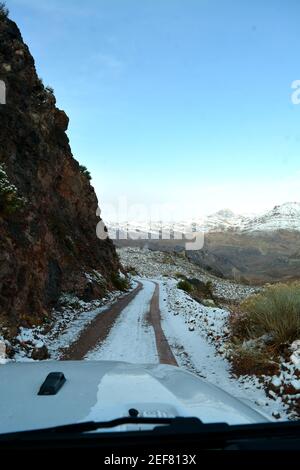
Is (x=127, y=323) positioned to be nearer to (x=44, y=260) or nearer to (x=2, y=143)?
(x=44, y=260)

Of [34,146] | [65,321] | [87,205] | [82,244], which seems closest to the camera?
[65,321]

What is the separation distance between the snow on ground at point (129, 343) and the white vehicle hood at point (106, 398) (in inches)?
250

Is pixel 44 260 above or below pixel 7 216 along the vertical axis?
below

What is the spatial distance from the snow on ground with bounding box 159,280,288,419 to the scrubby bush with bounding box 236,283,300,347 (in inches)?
40.3

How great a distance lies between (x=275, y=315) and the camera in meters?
9.62

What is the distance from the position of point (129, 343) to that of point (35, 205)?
26.1 ft

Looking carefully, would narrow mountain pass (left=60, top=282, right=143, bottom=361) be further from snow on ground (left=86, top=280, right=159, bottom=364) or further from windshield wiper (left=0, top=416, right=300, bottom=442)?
windshield wiper (left=0, top=416, right=300, bottom=442)

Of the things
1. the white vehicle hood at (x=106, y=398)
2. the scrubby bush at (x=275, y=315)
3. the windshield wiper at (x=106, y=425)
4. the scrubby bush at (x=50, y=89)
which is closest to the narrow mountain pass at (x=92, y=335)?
the scrubby bush at (x=275, y=315)

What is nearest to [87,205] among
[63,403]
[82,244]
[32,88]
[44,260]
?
[82,244]

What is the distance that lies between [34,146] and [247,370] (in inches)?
568

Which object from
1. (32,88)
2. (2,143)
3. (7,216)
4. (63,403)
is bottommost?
(63,403)

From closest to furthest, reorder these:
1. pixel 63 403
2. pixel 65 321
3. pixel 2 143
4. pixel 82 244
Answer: pixel 63 403 < pixel 65 321 < pixel 2 143 < pixel 82 244

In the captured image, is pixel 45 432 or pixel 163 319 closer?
pixel 45 432

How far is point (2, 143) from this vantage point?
1703cm
